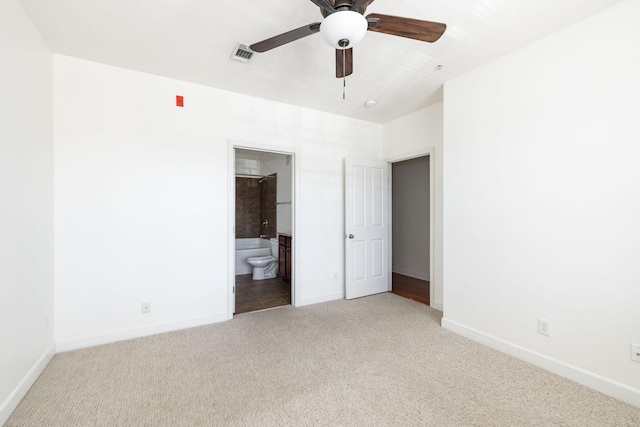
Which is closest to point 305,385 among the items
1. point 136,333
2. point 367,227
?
point 136,333

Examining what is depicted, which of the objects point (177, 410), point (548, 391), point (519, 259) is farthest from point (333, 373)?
point (519, 259)

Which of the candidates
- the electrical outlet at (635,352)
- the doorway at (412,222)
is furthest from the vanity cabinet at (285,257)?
the electrical outlet at (635,352)

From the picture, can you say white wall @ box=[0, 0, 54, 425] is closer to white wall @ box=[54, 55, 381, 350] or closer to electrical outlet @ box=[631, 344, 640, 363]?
white wall @ box=[54, 55, 381, 350]

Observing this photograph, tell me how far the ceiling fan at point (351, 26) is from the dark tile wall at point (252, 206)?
4668 mm

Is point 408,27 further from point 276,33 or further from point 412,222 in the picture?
point 412,222

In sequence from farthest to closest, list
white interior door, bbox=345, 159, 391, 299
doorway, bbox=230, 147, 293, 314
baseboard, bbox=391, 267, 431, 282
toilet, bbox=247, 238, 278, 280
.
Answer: baseboard, bbox=391, 267, 431, 282 → toilet, bbox=247, 238, 278, 280 → doorway, bbox=230, 147, 293, 314 → white interior door, bbox=345, 159, 391, 299

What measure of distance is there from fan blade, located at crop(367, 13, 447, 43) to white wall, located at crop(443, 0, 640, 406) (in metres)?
1.27

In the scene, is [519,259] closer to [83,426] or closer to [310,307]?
[310,307]

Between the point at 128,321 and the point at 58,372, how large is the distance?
640 mm

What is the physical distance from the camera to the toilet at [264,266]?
205 inches

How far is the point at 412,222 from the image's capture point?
5801 mm

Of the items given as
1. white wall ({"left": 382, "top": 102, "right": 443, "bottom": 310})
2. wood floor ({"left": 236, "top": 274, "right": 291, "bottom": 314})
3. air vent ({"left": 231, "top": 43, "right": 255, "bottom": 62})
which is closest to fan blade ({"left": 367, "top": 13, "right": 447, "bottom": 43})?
air vent ({"left": 231, "top": 43, "right": 255, "bottom": 62})

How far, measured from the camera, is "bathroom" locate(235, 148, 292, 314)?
4.43 meters

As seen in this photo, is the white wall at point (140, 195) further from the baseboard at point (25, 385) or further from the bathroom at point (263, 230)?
the bathroom at point (263, 230)
